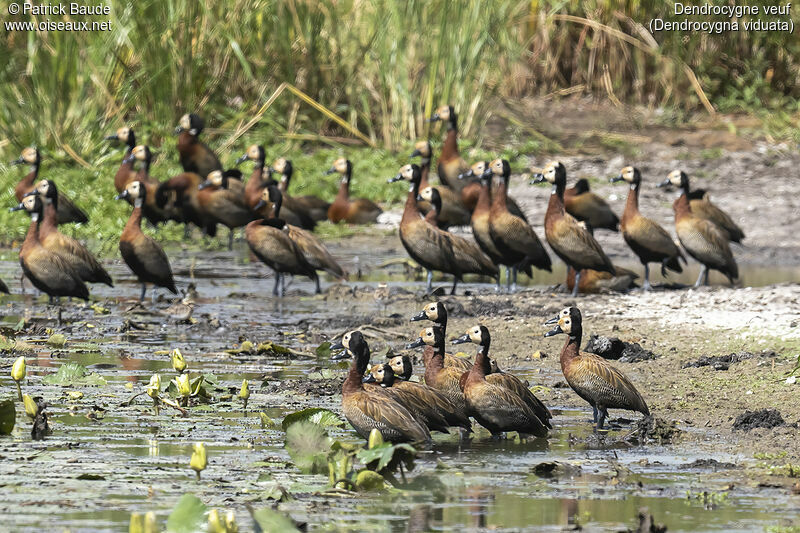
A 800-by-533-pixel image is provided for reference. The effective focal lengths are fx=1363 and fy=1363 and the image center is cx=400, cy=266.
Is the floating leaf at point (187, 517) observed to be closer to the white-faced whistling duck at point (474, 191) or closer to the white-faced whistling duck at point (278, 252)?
the white-faced whistling duck at point (278, 252)

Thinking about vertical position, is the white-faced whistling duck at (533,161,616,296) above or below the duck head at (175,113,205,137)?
below

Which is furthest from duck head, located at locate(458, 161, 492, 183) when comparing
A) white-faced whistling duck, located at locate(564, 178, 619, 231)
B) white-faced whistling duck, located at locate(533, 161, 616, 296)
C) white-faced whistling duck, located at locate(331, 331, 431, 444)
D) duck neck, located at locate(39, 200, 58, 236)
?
white-faced whistling duck, located at locate(331, 331, 431, 444)

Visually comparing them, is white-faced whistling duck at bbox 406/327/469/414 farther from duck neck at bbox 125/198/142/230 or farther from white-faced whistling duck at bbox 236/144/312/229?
white-faced whistling duck at bbox 236/144/312/229

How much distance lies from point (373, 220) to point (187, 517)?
42.1ft

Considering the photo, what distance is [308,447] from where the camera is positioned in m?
6.55

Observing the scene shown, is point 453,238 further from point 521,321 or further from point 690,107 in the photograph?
point 690,107

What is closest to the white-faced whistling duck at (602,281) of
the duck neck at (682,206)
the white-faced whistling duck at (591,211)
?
the duck neck at (682,206)

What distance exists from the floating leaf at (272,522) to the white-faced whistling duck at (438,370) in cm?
284

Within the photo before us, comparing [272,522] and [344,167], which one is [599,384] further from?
[344,167]

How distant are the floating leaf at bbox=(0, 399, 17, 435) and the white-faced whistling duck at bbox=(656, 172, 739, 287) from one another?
875 centimetres

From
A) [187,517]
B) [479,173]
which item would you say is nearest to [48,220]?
[479,173]

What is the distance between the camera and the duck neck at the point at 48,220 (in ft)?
41.5

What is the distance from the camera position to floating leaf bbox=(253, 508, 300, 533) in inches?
202

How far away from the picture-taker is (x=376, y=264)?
52.2ft
